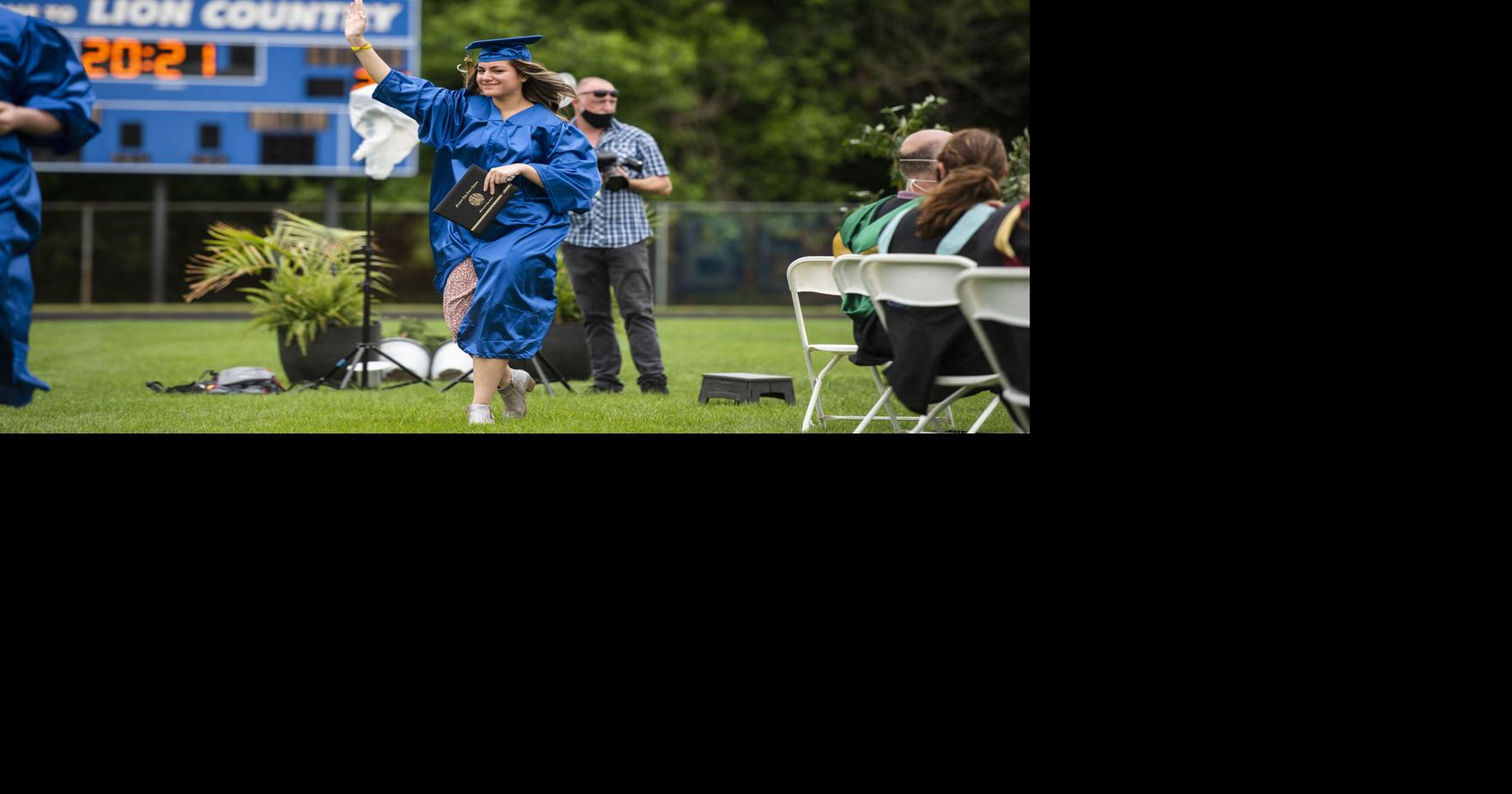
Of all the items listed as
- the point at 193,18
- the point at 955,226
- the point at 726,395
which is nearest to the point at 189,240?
the point at 193,18

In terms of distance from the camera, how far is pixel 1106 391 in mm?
4000

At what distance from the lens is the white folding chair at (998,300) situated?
339cm

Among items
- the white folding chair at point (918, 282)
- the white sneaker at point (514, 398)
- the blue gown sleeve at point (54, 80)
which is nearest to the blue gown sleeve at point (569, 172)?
the white sneaker at point (514, 398)

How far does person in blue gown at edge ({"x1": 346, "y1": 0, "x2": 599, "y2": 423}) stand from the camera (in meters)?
5.32

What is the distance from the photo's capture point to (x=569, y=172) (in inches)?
209

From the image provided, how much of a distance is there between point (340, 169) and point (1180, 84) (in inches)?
426

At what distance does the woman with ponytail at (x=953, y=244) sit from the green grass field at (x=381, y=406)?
3.39ft

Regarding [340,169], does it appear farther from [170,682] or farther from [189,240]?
[170,682]

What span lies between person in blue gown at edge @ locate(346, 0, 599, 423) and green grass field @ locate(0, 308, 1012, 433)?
0.32 metres

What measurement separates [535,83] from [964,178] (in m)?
1.83

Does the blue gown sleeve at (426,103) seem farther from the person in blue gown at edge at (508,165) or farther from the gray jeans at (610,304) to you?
the gray jeans at (610,304)

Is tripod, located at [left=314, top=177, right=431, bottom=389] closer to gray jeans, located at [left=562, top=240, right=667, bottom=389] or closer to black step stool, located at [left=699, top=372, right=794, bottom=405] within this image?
gray jeans, located at [left=562, top=240, right=667, bottom=389]

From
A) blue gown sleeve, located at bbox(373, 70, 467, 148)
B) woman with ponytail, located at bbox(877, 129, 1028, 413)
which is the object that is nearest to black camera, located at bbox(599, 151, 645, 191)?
blue gown sleeve, located at bbox(373, 70, 467, 148)

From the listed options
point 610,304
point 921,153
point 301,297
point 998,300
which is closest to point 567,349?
point 610,304
